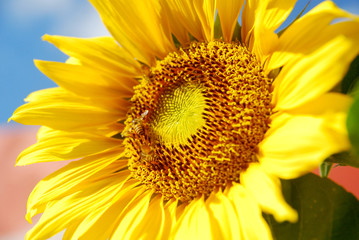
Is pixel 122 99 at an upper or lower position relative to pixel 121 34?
lower

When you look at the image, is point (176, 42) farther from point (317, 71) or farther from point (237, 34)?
point (317, 71)

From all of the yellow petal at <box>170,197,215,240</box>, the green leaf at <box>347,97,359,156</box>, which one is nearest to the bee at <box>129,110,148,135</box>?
the yellow petal at <box>170,197,215,240</box>

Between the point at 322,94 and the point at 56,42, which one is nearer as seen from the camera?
the point at 322,94

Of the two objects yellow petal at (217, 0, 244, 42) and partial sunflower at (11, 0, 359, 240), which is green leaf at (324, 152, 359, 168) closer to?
partial sunflower at (11, 0, 359, 240)

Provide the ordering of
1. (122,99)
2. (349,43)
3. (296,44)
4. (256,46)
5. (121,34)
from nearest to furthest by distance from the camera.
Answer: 1. (349,43)
2. (296,44)
3. (256,46)
4. (121,34)
5. (122,99)

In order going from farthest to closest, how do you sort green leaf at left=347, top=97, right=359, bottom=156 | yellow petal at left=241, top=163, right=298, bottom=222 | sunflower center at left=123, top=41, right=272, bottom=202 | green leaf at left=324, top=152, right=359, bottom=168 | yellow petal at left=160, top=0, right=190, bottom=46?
yellow petal at left=160, top=0, right=190, bottom=46 → sunflower center at left=123, top=41, right=272, bottom=202 → green leaf at left=324, top=152, right=359, bottom=168 → yellow petal at left=241, top=163, right=298, bottom=222 → green leaf at left=347, top=97, right=359, bottom=156

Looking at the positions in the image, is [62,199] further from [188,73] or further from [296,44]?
[296,44]

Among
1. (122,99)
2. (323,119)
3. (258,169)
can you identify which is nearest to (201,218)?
(258,169)

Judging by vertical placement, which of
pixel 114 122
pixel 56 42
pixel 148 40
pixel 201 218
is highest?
pixel 56 42
